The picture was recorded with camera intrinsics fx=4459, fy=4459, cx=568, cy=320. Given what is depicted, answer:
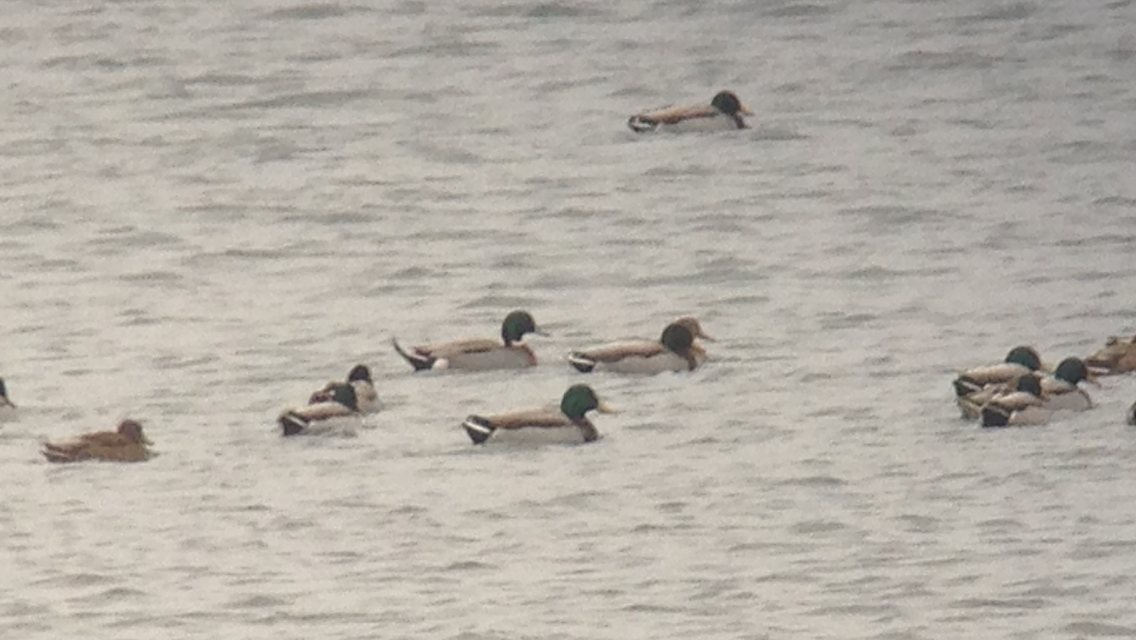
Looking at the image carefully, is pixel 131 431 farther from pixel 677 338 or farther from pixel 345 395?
pixel 677 338

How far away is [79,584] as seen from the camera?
55.1 feet

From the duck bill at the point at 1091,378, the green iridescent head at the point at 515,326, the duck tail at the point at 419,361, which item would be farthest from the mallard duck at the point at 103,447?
the duck bill at the point at 1091,378

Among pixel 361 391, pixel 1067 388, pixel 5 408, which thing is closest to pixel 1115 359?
pixel 1067 388

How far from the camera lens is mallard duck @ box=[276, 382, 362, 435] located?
1927 centimetres

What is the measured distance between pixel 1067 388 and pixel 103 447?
4207mm

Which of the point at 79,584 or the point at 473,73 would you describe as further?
the point at 473,73

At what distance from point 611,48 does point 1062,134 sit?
200 inches

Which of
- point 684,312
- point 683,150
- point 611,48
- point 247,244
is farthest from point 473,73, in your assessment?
point 684,312

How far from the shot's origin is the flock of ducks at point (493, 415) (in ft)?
61.7

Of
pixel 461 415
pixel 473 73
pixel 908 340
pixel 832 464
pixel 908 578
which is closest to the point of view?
pixel 908 578

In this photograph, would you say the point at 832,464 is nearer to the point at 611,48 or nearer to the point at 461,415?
the point at 461,415

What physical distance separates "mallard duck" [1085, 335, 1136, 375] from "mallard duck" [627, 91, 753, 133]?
7891mm

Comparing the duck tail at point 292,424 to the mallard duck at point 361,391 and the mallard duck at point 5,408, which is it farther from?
the mallard duck at point 5,408

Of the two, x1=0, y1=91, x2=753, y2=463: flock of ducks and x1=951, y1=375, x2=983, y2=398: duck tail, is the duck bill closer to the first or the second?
x1=951, y1=375, x2=983, y2=398: duck tail
